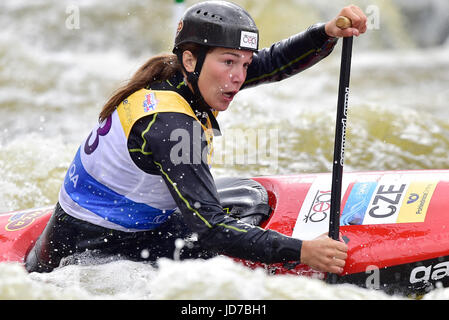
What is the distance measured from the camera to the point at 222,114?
255 inches

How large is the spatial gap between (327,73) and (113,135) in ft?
22.5

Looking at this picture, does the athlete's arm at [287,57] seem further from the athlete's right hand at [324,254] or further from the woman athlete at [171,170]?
the athlete's right hand at [324,254]

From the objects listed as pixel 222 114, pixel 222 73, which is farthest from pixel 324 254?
pixel 222 114

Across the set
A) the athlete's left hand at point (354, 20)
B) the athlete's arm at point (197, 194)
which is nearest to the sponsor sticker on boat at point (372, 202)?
the athlete's arm at point (197, 194)

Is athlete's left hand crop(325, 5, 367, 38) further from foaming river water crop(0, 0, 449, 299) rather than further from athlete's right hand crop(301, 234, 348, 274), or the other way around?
foaming river water crop(0, 0, 449, 299)

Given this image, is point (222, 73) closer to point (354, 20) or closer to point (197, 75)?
point (197, 75)

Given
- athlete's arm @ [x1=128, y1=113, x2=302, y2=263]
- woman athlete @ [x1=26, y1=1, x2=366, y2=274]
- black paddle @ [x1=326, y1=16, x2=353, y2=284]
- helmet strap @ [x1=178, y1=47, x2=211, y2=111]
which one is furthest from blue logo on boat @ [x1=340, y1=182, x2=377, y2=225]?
helmet strap @ [x1=178, y1=47, x2=211, y2=111]

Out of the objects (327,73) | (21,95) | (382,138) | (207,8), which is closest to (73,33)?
(21,95)

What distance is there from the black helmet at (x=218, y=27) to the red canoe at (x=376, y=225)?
2.68 ft

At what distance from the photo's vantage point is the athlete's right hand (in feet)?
8.24

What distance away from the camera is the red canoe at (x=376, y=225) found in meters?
2.68

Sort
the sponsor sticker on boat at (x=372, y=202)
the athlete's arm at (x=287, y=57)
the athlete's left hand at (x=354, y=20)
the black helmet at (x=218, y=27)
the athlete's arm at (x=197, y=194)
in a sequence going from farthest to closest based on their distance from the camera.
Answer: the athlete's arm at (x=287, y=57) → the sponsor sticker on boat at (x=372, y=202) → the athlete's left hand at (x=354, y=20) → the black helmet at (x=218, y=27) → the athlete's arm at (x=197, y=194)

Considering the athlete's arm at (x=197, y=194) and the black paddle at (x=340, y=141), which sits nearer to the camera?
the athlete's arm at (x=197, y=194)
